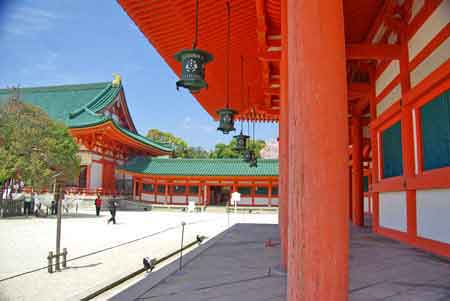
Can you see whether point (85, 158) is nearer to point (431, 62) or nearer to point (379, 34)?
point (379, 34)

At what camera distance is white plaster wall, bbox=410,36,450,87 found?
5.03 m

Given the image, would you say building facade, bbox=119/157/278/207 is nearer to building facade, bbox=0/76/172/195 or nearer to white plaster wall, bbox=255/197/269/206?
white plaster wall, bbox=255/197/269/206

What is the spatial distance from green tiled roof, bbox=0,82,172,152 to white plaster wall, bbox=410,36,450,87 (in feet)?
82.7

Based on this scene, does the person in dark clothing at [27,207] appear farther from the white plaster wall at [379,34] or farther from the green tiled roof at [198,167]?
the white plaster wall at [379,34]

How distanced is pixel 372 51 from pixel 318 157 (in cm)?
534

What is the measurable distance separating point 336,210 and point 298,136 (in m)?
0.41

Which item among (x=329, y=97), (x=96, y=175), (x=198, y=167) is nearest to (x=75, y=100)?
(x=96, y=175)

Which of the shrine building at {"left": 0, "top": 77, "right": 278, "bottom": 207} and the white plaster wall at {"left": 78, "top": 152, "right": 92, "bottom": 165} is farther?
the shrine building at {"left": 0, "top": 77, "right": 278, "bottom": 207}

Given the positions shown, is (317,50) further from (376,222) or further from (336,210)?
(376,222)

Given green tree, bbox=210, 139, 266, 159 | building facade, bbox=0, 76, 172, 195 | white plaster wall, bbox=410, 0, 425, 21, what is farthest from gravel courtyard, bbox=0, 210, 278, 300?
green tree, bbox=210, 139, 266, 159

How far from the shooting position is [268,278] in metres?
4.07

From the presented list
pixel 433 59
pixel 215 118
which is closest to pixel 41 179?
pixel 215 118

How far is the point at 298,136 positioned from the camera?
182 cm

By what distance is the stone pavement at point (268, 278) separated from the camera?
3.43 m
